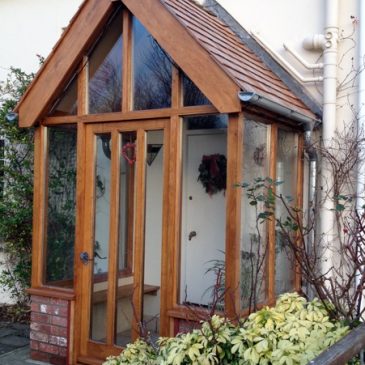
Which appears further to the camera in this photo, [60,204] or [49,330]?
[60,204]

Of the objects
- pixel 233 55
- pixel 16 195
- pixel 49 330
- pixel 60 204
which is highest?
pixel 233 55

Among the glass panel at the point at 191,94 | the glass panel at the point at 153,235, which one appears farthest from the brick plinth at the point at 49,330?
the glass panel at the point at 191,94

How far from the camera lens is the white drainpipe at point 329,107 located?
222 inches

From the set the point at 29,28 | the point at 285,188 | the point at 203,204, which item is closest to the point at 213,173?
the point at 203,204

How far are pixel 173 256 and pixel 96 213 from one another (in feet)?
3.44

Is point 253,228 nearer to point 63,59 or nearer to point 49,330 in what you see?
point 49,330

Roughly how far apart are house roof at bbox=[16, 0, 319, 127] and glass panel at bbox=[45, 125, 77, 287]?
362 mm

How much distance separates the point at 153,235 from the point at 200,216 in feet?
4.55

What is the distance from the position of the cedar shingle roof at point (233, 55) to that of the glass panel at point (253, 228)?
0.38 meters

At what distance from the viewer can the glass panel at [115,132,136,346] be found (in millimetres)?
5215

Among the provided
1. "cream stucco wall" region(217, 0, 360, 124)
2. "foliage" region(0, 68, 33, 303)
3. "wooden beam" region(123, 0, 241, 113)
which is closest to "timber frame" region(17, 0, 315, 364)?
"wooden beam" region(123, 0, 241, 113)

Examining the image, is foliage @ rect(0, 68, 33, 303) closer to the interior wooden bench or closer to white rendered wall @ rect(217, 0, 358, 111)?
the interior wooden bench

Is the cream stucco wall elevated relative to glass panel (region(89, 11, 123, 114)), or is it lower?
elevated

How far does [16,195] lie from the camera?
7.45 meters
